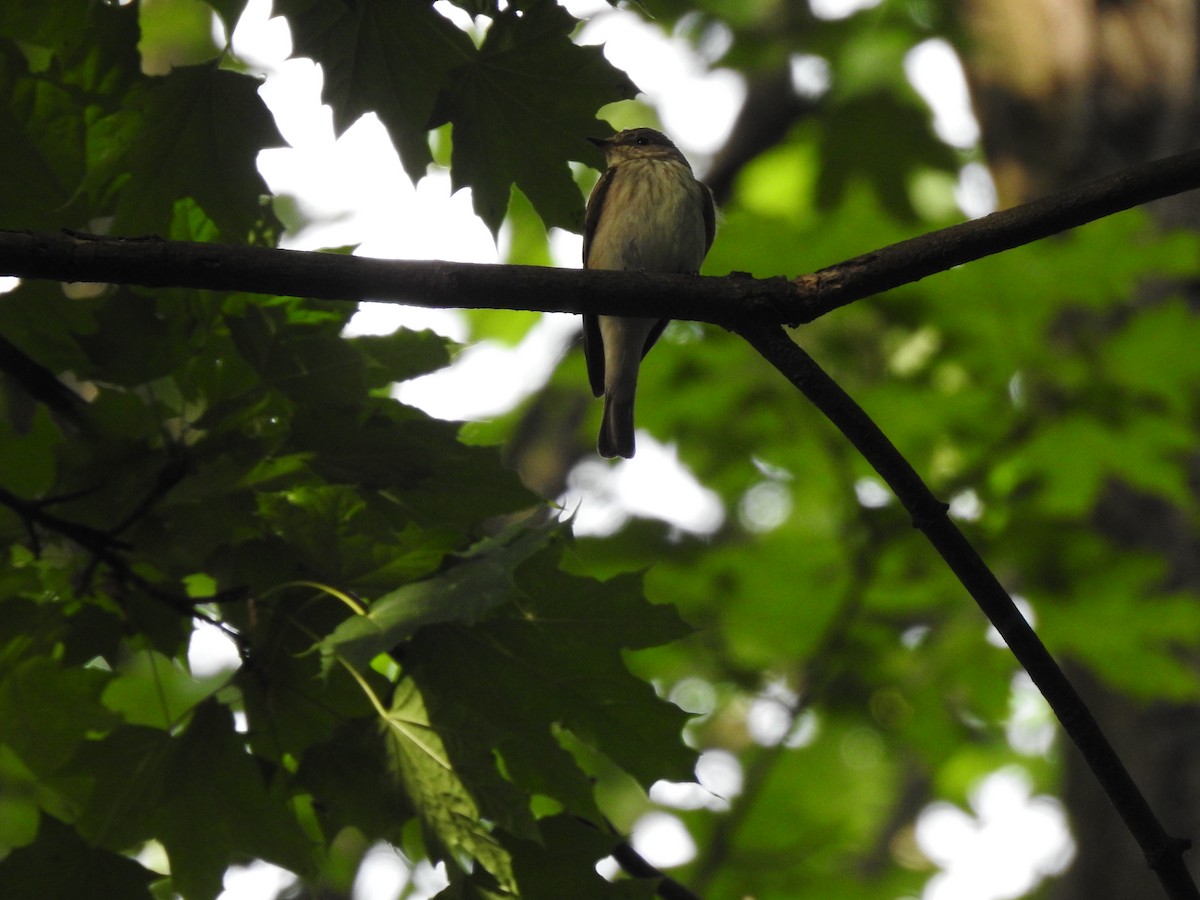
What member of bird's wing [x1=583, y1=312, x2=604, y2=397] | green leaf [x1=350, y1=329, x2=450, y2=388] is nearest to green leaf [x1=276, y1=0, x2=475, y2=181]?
green leaf [x1=350, y1=329, x2=450, y2=388]

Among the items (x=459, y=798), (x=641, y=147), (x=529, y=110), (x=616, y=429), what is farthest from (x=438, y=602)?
(x=641, y=147)

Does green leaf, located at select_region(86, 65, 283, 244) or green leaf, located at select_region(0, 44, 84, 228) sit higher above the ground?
green leaf, located at select_region(86, 65, 283, 244)

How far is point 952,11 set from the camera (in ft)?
25.1

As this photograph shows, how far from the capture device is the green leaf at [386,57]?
7.86 ft

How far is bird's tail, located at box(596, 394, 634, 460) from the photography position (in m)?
4.93

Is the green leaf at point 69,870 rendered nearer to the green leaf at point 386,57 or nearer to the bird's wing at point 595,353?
the green leaf at point 386,57

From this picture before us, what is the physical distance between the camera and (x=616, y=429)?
195 inches

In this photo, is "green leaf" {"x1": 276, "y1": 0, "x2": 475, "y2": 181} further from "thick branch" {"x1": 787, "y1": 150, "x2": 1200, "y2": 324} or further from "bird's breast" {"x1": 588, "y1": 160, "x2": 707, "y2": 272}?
"bird's breast" {"x1": 588, "y1": 160, "x2": 707, "y2": 272}

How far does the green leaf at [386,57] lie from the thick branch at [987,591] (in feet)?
2.73

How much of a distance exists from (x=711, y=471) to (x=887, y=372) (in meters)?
1.13

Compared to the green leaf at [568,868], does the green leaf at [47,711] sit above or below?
below

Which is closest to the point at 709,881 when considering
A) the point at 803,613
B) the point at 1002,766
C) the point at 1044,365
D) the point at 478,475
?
the point at 803,613

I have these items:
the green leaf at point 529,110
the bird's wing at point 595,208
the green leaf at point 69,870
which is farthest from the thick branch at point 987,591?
the bird's wing at point 595,208

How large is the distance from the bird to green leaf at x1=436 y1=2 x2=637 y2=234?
2.13 m
